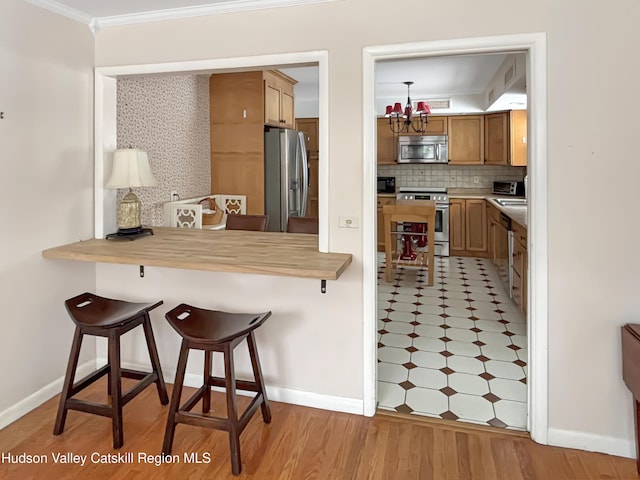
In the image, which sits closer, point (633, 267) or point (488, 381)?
point (633, 267)

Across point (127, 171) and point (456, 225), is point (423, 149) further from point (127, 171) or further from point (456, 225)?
point (127, 171)

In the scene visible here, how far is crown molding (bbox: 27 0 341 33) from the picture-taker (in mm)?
2368

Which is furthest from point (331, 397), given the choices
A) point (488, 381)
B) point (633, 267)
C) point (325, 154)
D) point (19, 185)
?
point (19, 185)

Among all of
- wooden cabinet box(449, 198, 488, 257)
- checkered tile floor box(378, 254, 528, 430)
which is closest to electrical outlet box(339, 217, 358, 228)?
checkered tile floor box(378, 254, 528, 430)

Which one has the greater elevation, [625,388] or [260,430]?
[625,388]

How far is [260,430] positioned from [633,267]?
1.96 meters

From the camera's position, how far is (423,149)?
6762 millimetres

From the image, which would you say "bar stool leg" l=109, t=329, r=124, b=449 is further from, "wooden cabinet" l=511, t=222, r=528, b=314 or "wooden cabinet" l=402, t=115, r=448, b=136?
"wooden cabinet" l=402, t=115, r=448, b=136

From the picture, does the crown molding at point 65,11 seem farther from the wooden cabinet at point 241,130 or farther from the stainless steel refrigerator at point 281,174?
the stainless steel refrigerator at point 281,174

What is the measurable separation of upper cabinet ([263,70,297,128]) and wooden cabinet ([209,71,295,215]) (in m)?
0.01

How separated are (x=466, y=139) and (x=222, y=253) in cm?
Result: 537

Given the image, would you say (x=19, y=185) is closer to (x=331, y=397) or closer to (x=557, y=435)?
(x=331, y=397)

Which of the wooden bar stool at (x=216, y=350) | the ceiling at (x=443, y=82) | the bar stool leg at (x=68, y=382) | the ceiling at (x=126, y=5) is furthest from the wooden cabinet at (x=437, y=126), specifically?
the bar stool leg at (x=68, y=382)

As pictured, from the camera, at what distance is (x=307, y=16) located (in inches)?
92.1
